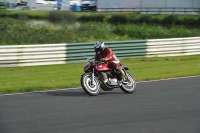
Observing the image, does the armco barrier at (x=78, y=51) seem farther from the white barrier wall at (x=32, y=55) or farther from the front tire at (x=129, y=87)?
the front tire at (x=129, y=87)

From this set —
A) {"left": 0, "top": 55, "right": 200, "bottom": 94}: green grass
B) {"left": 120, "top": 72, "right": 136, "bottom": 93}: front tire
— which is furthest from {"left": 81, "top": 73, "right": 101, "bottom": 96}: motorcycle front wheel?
{"left": 0, "top": 55, "right": 200, "bottom": 94}: green grass

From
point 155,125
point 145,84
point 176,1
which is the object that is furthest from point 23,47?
point 176,1

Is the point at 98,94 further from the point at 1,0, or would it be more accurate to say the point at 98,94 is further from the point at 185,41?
the point at 1,0

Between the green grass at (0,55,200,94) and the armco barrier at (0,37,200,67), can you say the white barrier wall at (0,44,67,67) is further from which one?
the green grass at (0,55,200,94)

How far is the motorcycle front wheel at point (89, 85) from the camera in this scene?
37.9 feet

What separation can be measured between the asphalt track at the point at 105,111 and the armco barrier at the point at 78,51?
16.0 feet

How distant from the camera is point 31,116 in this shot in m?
9.04

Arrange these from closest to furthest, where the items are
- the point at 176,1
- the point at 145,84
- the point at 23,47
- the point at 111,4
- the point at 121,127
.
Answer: the point at 121,127
the point at 145,84
the point at 23,47
the point at 176,1
the point at 111,4

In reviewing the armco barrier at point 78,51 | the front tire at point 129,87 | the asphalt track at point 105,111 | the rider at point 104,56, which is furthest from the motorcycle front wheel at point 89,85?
the armco barrier at point 78,51

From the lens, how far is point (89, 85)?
11.7 meters

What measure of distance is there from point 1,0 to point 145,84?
182 feet

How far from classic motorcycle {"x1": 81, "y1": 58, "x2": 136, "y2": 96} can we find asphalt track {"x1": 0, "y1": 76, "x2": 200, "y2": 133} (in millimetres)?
209

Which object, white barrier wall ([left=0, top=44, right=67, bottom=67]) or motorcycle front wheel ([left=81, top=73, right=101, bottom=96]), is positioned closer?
motorcycle front wheel ([left=81, top=73, right=101, bottom=96])

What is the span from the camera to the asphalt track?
8.13 m
